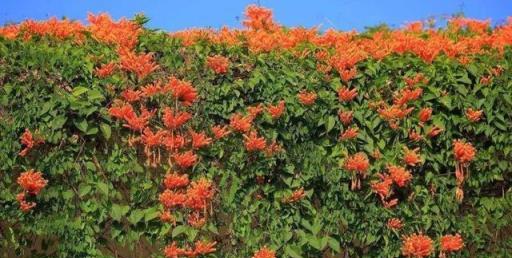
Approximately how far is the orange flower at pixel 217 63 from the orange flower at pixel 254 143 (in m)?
0.50

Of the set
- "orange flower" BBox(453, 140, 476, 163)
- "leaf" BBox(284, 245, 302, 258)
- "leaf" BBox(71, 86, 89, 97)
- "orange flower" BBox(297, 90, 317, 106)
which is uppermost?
"leaf" BBox(71, 86, 89, 97)

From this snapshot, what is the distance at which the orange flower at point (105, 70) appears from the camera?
4953 millimetres

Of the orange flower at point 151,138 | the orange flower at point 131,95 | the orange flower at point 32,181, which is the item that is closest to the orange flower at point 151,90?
the orange flower at point 131,95

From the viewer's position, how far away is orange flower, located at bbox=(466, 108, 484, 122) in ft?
18.1

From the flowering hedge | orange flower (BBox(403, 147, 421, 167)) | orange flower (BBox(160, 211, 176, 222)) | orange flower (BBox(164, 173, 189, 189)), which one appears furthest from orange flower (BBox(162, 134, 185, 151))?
orange flower (BBox(403, 147, 421, 167))

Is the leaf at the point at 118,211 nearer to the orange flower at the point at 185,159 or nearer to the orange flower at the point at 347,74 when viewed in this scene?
the orange flower at the point at 185,159

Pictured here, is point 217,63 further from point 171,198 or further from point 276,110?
point 171,198

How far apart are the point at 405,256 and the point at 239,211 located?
1.38m

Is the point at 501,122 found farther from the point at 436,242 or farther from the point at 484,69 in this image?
the point at 436,242

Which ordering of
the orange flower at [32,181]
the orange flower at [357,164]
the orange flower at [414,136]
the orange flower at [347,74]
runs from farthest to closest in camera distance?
the orange flower at [414,136] → the orange flower at [347,74] → the orange flower at [357,164] → the orange flower at [32,181]

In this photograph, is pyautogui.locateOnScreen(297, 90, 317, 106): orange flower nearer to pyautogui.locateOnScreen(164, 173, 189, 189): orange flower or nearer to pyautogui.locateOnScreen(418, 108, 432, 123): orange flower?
pyautogui.locateOnScreen(418, 108, 432, 123): orange flower

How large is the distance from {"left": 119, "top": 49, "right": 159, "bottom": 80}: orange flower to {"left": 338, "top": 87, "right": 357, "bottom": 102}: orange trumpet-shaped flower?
1.32 m

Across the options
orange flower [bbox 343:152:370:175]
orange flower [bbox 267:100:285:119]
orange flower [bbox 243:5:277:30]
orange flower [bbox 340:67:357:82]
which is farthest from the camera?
orange flower [bbox 243:5:277:30]

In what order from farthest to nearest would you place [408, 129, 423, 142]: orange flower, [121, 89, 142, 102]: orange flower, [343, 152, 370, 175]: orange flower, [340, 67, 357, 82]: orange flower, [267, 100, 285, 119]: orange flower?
[408, 129, 423, 142]: orange flower, [340, 67, 357, 82]: orange flower, [343, 152, 370, 175]: orange flower, [267, 100, 285, 119]: orange flower, [121, 89, 142, 102]: orange flower
